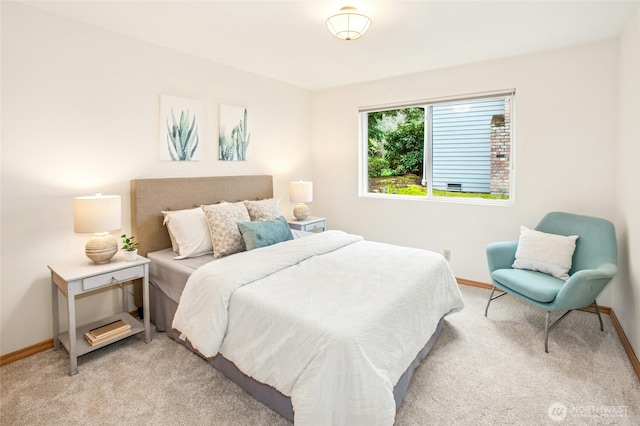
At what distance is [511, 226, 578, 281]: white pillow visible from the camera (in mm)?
2858

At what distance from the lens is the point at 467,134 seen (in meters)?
3.95

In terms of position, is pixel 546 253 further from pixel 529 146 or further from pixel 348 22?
pixel 348 22

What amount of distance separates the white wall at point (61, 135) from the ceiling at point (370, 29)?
0.18m

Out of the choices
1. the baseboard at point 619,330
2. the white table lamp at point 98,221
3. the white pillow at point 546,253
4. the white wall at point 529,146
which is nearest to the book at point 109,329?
the white table lamp at point 98,221

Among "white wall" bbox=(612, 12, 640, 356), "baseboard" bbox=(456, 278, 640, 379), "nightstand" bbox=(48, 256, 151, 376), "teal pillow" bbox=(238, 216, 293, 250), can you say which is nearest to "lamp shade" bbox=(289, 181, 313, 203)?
"teal pillow" bbox=(238, 216, 293, 250)

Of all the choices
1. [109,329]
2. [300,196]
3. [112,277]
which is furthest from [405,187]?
[109,329]

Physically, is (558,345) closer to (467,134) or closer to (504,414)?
(504,414)

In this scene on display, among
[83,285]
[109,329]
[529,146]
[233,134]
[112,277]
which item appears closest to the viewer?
[83,285]

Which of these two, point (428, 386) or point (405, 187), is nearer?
point (428, 386)

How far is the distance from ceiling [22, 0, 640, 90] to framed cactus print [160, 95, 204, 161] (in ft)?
1.66

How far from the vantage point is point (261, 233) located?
296 cm

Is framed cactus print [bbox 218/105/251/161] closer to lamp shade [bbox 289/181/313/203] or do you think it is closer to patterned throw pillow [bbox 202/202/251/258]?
lamp shade [bbox 289/181/313/203]

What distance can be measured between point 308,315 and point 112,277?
1609 mm

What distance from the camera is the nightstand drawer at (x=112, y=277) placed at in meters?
2.36
